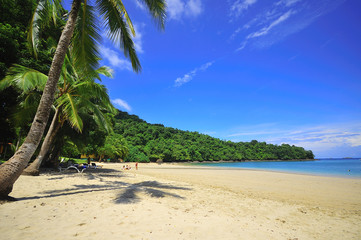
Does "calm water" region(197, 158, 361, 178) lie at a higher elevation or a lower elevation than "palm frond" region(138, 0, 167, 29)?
lower

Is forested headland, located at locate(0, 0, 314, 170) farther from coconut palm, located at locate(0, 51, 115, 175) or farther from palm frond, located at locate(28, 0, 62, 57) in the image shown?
palm frond, located at locate(28, 0, 62, 57)

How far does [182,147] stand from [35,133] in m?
70.2

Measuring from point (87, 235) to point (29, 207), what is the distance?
249 centimetres

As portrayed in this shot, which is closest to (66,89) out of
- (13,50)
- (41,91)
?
(41,91)

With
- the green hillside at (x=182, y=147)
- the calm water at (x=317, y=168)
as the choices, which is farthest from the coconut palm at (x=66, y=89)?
the green hillside at (x=182, y=147)

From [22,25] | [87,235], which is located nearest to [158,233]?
[87,235]

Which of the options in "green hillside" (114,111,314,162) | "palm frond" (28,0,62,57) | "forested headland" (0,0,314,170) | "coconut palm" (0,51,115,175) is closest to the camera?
"palm frond" (28,0,62,57)

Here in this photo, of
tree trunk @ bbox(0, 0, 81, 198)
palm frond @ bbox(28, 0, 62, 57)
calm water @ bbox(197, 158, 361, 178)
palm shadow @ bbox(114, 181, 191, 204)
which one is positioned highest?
palm frond @ bbox(28, 0, 62, 57)

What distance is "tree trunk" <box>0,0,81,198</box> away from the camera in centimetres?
466

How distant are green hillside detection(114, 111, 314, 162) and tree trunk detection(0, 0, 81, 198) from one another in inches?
2071

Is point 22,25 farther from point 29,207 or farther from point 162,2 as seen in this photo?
point 29,207

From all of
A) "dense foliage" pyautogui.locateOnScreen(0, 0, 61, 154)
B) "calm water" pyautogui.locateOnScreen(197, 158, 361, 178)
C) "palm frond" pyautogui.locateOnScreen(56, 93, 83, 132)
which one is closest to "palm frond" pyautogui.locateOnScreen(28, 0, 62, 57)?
"palm frond" pyautogui.locateOnScreen(56, 93, 83, 132)

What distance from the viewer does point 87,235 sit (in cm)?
302

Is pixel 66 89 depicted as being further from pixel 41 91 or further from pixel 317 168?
pixel 317 168
